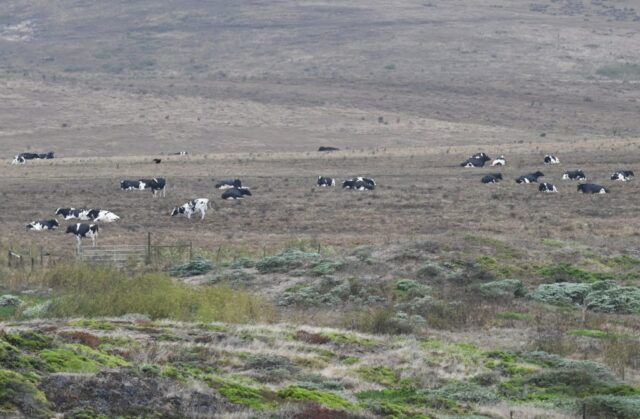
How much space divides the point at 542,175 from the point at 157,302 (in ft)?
119

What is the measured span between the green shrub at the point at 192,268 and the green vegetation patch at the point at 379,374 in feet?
39.7

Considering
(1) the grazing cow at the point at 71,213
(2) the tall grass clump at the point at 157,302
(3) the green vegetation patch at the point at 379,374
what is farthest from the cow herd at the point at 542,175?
(3) the green vegetation patch at the point at 379,374

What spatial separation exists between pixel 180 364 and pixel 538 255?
16.5m

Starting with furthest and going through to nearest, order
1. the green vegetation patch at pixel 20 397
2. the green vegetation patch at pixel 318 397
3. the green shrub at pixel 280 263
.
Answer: the green shrub at pixel 280 263 < the green vegetation patch at pixel 318 397 < the green vegetation patch at pixel 20 397

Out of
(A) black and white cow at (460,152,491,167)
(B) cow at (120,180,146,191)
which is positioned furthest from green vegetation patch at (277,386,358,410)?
(A) black and white cow at (460,152,491,167)

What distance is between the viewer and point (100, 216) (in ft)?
135

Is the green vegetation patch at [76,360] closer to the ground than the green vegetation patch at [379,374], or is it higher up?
higher up

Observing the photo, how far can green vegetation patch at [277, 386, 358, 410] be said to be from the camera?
14.0 metres

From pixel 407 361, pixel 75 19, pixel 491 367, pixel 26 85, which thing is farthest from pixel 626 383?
pixel 75 19

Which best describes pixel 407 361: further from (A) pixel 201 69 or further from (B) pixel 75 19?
(B) pixel 75 19

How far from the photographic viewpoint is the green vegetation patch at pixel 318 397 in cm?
1396

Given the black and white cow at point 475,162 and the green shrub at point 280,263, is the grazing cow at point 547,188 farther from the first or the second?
the green shrub at point 280,263

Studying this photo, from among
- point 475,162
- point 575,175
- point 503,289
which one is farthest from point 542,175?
point 503,289

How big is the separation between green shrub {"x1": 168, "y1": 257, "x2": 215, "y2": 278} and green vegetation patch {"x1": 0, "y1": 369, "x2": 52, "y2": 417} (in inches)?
660
